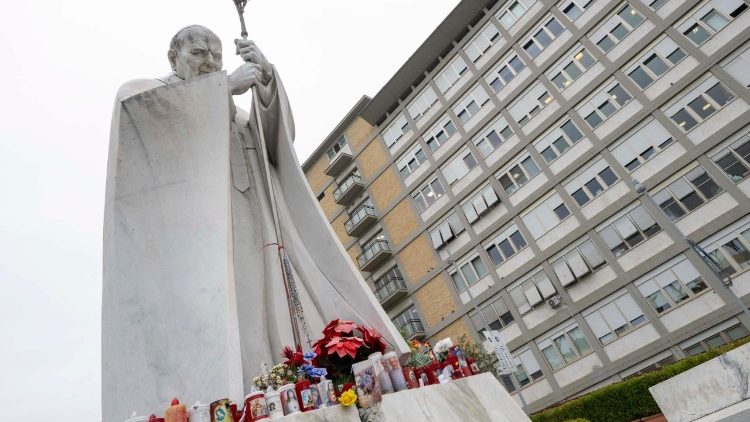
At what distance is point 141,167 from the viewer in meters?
3.85

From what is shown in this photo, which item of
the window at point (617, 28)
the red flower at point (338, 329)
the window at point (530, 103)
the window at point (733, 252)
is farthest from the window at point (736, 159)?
the red flower at point (338, 329)

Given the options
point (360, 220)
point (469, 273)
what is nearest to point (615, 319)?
point (469, 273)

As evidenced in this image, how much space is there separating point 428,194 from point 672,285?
13273 millimetres

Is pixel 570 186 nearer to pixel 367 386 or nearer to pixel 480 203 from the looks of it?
pixel 480 203

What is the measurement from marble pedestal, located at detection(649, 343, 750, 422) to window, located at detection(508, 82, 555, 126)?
2019 centimetres

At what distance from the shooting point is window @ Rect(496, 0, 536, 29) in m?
24.9

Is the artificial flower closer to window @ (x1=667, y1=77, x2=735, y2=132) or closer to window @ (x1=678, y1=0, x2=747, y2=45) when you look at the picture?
window @ (x1=667, y1=77, x2=735, y2=132)

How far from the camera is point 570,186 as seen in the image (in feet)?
71.1

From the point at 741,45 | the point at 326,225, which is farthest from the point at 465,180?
the point at 326,225

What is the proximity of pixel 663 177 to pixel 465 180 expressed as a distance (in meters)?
9.62

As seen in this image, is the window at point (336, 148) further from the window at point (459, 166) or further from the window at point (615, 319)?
the window at point (615, 319)

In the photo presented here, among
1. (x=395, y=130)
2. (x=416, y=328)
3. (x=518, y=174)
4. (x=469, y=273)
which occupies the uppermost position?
(x=395, y=130)

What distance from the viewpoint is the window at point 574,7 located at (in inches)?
894

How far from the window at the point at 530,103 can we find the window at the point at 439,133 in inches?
155
